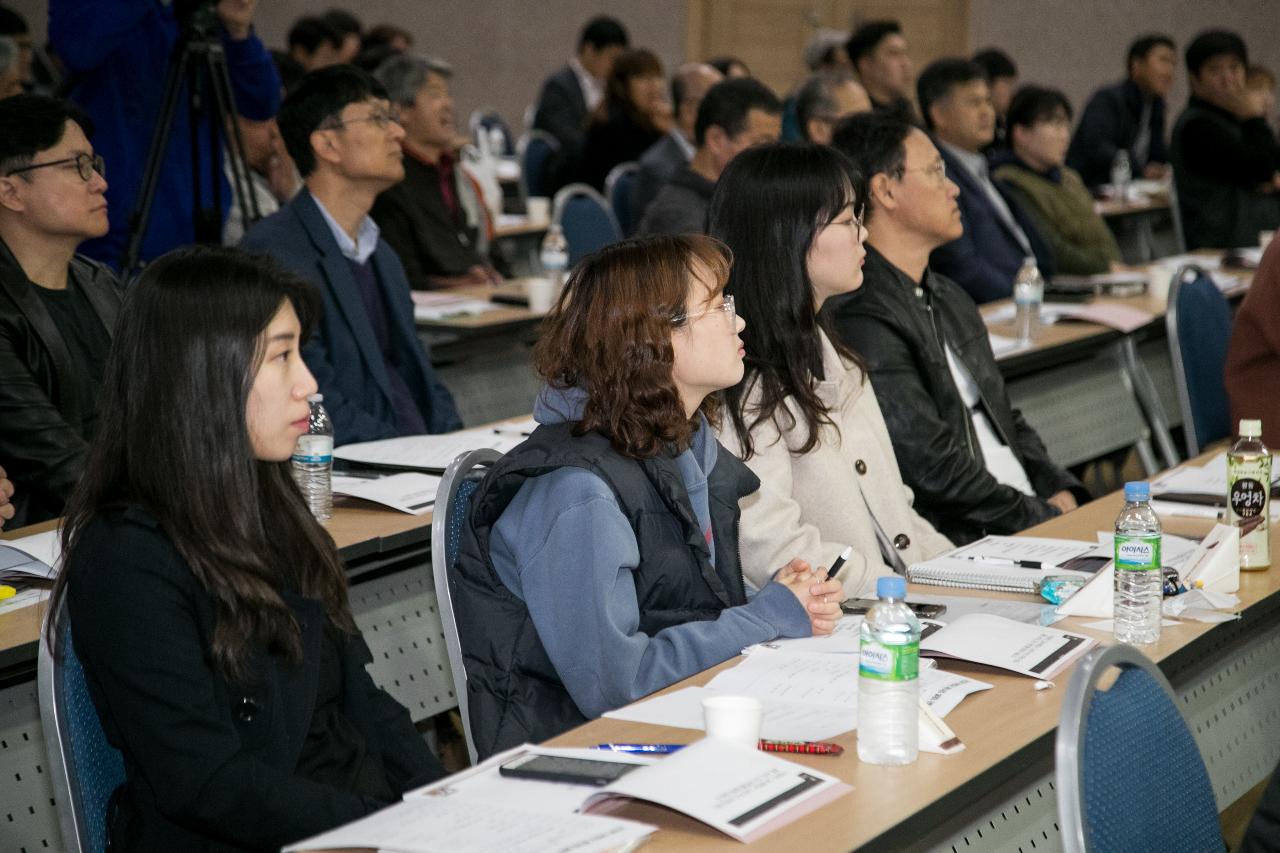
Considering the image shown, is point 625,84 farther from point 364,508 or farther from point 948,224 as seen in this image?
point 364,508

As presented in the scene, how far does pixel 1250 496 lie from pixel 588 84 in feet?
23.7

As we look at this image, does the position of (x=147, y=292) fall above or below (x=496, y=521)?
above

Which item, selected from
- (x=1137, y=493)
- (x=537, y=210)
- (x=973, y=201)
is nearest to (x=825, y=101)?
(x=973, y=201)

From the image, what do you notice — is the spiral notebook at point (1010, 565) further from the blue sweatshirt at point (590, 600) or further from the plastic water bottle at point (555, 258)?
the plastic water bottle at point (555, 258)

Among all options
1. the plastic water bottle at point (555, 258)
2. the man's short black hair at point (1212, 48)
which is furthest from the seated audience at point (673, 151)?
the man's short black hair at point (1212, 48)

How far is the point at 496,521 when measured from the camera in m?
1.92

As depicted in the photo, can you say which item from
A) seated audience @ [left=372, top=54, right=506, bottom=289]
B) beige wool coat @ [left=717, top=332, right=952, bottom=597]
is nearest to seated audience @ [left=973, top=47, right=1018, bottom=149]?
seated audience @ [left=372, top=54, right=506, bottom=289]

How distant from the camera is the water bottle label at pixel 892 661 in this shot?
4.98ft

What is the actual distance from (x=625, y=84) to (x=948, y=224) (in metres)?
4.55

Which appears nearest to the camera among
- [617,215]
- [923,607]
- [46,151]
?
[923,607]

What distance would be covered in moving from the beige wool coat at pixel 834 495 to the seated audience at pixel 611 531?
11.3 inches

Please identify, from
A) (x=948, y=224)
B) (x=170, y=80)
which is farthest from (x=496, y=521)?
(x=170, y=80)

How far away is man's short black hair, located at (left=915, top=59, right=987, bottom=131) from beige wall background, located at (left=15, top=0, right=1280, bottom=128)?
5.61 metres

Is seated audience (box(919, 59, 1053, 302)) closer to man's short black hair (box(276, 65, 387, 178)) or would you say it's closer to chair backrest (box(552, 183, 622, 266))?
chair backrest (box(552, 183, 622, 266))
